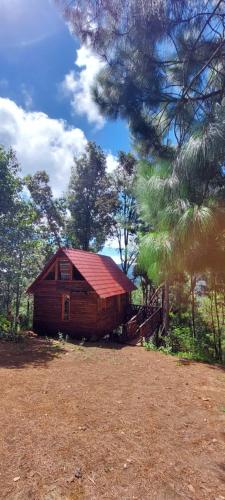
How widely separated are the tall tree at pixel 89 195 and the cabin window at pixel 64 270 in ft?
29.6

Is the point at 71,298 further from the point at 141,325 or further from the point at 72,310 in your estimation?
the point at 141,325

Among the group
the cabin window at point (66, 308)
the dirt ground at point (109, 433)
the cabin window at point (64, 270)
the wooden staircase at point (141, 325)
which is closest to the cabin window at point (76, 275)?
the cabin window at point (64, 270)

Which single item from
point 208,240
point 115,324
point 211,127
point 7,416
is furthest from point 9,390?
Answer: point 115,324

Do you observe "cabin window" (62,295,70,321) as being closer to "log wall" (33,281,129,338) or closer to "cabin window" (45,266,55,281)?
"log wall" (33,281,129,338)

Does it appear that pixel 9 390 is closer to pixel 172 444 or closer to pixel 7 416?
pixel 7 416

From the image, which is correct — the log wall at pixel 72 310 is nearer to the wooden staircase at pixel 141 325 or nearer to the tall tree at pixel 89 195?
the wooden staircase at pixel 141 325

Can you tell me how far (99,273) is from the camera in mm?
13430

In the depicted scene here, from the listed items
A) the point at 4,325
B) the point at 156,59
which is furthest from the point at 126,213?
the point at 156,59

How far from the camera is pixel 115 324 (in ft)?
46.8

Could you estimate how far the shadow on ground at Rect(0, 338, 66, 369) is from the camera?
745 centimetres

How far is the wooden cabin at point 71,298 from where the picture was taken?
1172 cm

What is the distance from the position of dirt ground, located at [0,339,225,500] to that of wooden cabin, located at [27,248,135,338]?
4.30 m

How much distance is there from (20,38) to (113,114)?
202 cm

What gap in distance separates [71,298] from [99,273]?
198 centimetres
